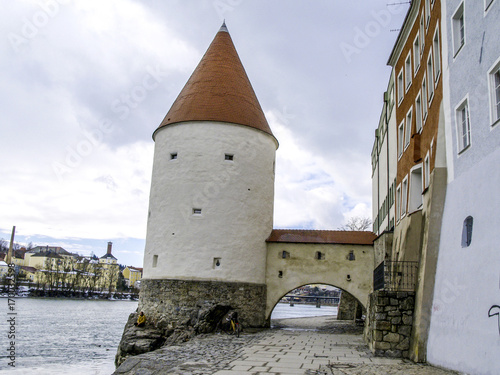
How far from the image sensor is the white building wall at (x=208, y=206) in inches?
797

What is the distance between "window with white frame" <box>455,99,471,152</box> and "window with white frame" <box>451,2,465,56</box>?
1.31 meters

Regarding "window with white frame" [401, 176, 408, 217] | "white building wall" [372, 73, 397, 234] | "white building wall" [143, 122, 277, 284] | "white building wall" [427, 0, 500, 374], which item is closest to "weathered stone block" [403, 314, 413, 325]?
"white building wall" [427, 0, 500, 374]

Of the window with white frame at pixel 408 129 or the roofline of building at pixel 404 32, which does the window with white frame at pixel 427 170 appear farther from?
the roofline of building at pixel 404 32

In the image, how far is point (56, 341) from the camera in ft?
90.1

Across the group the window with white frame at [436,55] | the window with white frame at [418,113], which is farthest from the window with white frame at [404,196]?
the window with white frame at [436,55]

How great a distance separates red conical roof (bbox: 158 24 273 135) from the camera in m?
21.7

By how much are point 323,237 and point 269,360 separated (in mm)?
11254

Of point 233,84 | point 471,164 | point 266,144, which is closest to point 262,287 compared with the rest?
point 266,144

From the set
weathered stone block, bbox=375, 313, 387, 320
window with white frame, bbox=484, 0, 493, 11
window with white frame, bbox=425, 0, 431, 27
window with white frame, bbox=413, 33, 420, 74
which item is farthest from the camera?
window with white frame, bbox=413, 33, 420, 74

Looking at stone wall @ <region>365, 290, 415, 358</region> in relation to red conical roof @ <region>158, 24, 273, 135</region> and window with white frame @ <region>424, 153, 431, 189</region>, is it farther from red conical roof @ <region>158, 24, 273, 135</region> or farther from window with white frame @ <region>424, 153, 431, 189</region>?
red conical roof @ <region>158, 24, 273, 135</region>

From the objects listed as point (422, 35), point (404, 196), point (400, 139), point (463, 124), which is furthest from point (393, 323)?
point (422, 35)

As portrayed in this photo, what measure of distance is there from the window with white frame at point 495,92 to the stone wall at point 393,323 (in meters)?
4.70

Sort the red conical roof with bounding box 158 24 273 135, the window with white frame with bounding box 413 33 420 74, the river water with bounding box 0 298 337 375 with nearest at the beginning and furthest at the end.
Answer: the window with white frame with bounding box 413 33 420 74 → the river water with bounding box 0 298 337 375 → the red conical roof with bounding box 158 24 273 135

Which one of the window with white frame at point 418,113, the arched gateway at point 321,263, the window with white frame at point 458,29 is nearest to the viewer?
the window with white frame at point 458,29
